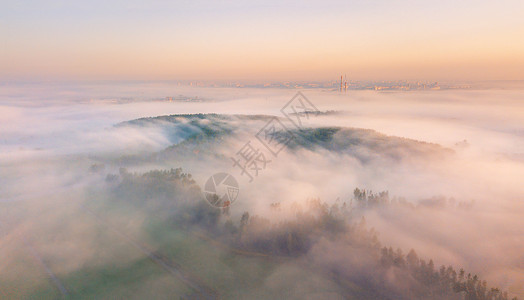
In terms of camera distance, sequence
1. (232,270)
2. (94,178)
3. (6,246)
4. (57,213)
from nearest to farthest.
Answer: (232,270), (6,246), (57,213), (94,178)

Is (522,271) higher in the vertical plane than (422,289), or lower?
lower

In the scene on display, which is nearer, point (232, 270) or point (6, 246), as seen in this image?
point (232, 270)

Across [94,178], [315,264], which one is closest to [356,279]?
[315,264]

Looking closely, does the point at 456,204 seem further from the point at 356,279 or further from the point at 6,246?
the point at 6,246

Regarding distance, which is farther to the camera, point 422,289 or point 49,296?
point 422,289

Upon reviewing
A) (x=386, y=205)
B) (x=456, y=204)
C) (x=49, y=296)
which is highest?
(x=49, y=296)

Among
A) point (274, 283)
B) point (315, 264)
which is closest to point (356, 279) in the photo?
point (315, 264)

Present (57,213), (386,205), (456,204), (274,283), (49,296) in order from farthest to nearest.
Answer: (456,204) < (386,205) < (57,213) < (274,283) < (49,296)

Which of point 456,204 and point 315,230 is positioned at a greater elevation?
point 315,230

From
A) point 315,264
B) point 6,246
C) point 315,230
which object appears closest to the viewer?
point 315,264

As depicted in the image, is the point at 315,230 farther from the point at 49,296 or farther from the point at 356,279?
the point at 49,296
